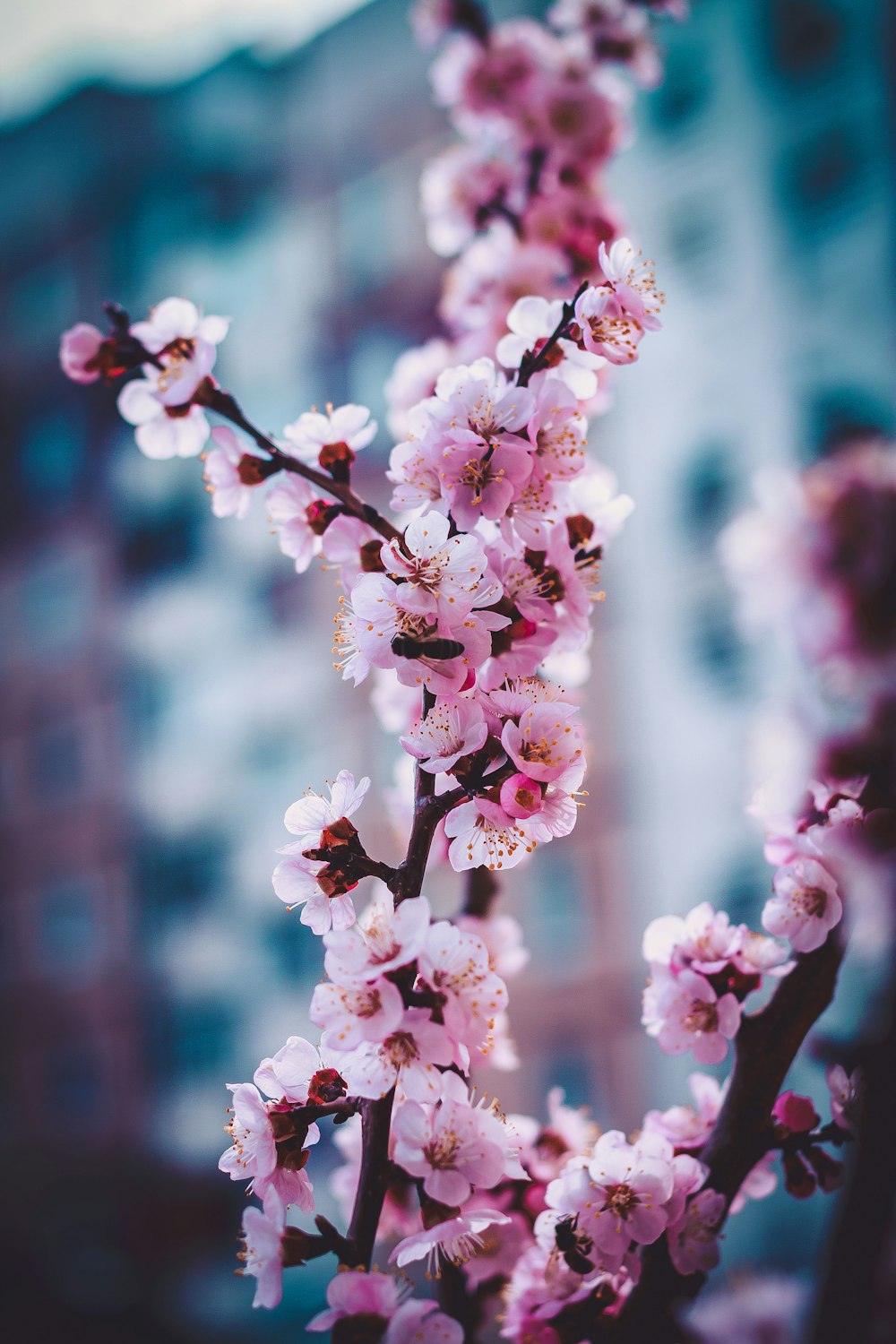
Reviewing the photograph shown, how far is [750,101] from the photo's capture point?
7707 millimetres

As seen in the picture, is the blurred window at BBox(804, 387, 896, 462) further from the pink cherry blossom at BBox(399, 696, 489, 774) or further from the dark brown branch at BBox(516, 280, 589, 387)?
the pink cherry blossom at BBox(399, 696, 489, 774)

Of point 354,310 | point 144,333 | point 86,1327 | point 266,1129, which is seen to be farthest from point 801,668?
point 354,310

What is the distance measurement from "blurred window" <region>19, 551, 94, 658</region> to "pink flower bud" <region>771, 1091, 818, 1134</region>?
12.1 m

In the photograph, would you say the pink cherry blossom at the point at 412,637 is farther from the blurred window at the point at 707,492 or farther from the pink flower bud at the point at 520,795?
the blurred window at the point at 707,492

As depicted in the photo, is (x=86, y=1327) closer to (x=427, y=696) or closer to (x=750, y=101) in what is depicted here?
(x=427, y=696)

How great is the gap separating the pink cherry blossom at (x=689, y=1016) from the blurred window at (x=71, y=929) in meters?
11.4

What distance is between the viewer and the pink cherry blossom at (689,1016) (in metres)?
0.84

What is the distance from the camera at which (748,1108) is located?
2.58ft

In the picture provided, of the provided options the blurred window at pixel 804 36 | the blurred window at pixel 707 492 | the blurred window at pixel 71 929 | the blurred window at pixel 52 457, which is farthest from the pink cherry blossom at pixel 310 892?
the blurred window at pixel 52 457

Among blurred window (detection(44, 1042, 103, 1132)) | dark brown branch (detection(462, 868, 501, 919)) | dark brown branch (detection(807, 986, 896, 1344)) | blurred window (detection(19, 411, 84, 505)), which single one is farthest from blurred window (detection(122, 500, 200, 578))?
dark brown branch (detection(807, 986, 896, 1344))

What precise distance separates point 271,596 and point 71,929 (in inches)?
188

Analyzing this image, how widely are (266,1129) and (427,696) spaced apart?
1.14ft

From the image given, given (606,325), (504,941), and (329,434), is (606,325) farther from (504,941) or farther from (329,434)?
(504,941)

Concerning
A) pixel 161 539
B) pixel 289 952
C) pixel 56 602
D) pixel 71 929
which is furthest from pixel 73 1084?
pixel 161 539
